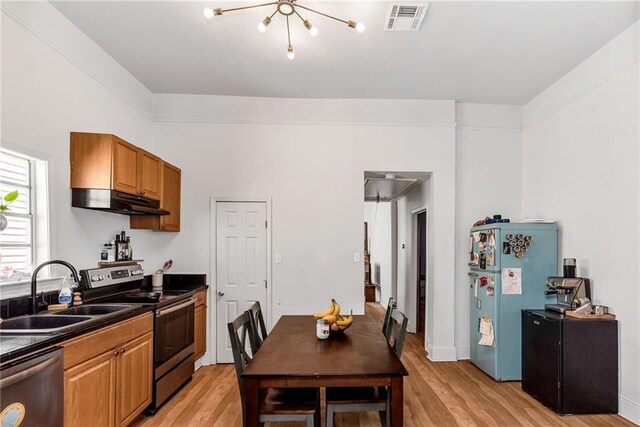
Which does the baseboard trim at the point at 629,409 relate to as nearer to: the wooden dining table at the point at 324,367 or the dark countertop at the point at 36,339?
the wooden dining table at the point at 324,367

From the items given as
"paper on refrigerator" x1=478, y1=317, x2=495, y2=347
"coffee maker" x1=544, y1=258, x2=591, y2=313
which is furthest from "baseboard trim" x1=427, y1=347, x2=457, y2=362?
"coffee maker" x1=544, y1=258, x2=591, y2=313

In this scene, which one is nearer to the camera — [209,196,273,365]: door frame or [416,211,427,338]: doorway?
[209,196,273,365]: door frame

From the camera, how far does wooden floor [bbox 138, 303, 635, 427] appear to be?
281 centimetres

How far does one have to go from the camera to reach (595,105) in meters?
3.31

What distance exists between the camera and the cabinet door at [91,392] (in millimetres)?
1950

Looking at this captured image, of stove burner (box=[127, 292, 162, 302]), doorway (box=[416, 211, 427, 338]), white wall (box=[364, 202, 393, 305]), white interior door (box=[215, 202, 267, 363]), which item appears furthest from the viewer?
white wall (box=[364, 202, 393, 305])

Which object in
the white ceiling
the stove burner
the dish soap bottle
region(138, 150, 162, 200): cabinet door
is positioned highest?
the white ceiling

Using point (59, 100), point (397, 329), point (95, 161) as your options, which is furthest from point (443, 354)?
point (59, 100)

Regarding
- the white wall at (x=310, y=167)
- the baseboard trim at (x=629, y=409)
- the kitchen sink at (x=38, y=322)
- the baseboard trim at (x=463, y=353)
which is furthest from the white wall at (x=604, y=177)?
the kitchen sink at (x=38, y=322)

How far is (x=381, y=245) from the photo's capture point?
8367 millimetres

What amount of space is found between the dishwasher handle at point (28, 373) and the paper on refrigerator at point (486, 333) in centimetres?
375

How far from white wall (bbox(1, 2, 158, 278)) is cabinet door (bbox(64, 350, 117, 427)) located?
982 mm

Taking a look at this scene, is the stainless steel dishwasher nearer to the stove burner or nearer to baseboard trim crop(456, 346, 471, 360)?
the stove burner

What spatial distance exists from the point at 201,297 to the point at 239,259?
61cm
